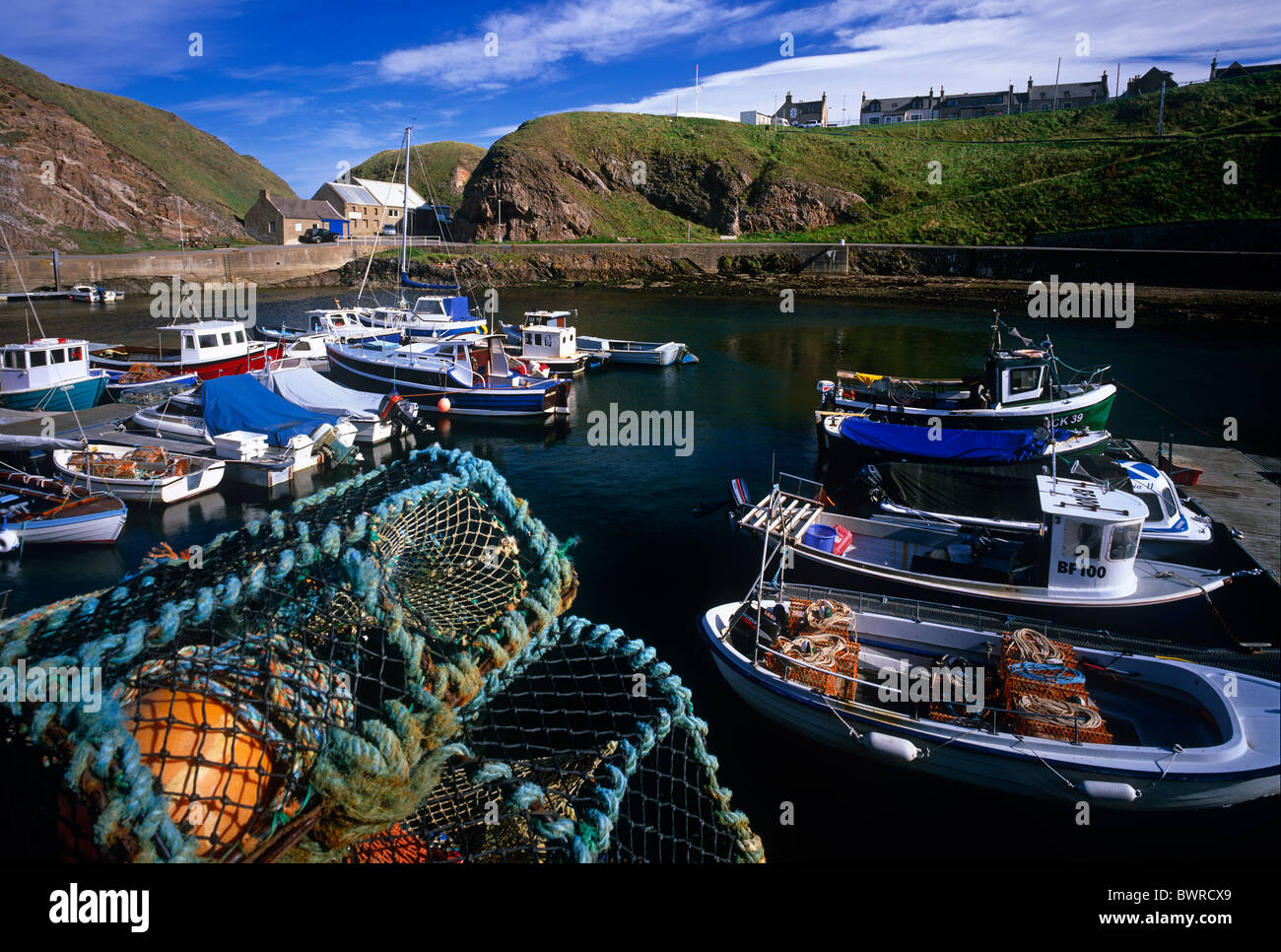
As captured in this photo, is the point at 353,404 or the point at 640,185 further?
the point at 640,185

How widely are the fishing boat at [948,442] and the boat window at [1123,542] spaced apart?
299 inches

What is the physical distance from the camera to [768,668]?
965 centimetres

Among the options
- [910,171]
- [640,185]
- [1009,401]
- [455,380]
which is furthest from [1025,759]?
[910,171]

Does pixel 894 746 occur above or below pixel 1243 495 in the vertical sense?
below

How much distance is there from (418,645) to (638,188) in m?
88.1

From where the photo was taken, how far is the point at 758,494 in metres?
19.0

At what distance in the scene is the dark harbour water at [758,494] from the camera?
8.55 metres

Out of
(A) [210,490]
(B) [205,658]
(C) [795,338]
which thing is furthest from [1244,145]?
(B) [205,658]

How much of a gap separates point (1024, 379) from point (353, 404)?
1923 centimetres

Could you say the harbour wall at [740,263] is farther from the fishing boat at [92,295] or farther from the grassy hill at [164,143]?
the grassy hill at [164,143]

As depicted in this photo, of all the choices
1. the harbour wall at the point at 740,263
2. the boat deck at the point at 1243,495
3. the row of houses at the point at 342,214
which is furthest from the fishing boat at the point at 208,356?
the row of houses at the point at 342,214

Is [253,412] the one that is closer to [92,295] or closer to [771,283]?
[92,295]
